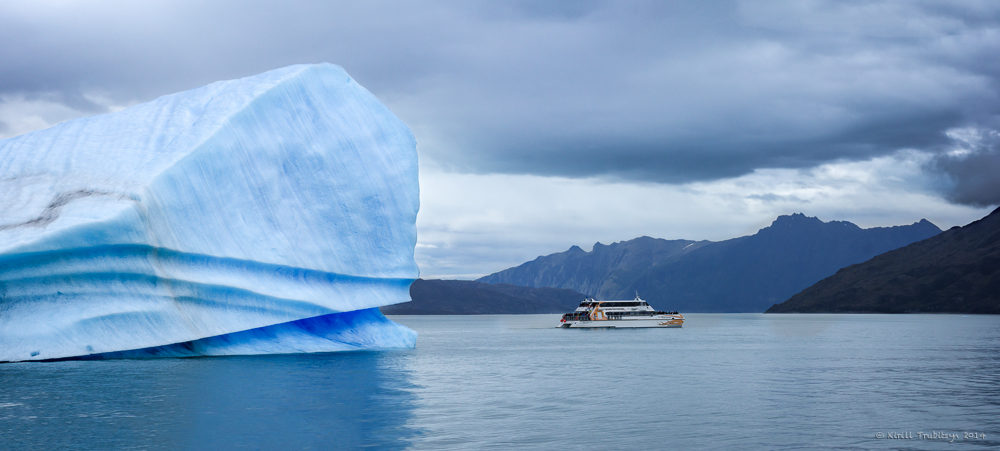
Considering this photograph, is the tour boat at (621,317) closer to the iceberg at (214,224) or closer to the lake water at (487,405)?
the iceberg at (214,224)

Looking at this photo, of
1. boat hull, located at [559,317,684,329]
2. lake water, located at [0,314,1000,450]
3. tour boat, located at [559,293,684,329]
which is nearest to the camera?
lake water, located at [0,314,1000,450]

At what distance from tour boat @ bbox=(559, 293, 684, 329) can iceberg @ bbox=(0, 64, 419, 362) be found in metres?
65.3

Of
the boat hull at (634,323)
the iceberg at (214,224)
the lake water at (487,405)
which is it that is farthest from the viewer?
the boat hull at (634,323)

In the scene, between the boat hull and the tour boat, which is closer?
the boat hull

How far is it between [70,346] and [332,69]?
20.5 m

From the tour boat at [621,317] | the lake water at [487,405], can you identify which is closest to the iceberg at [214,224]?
the lake water at [487,405]

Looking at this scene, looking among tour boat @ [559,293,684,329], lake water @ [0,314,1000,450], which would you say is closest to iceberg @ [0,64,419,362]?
lake water @ [0,314,1000,450]

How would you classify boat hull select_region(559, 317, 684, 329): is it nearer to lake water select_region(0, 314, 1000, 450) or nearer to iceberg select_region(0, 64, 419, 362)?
iceberg select_region(0, 64, 419, 362)

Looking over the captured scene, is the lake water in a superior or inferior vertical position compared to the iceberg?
inferior

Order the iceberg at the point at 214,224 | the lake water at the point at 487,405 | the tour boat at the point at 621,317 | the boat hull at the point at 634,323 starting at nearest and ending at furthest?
the lake water at the point at 487,405
the iceberg at the point at 214,224
the boat hull at the point at 634,323
the tour boat at the point at 621,317

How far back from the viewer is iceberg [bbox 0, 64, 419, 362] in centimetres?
3158

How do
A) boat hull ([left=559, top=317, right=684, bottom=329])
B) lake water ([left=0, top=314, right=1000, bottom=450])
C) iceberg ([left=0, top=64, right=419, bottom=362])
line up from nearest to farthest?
1. lake water ([left=0, top=314, right=1000, bottom=450])
2. iceberg ([left=0, top=64, right=419, bottom=362])
3. boat hull ([left=559, top=317, right=684, bottom=329])

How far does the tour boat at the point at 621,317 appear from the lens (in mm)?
105375

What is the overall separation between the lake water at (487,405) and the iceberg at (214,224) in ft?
7.08
